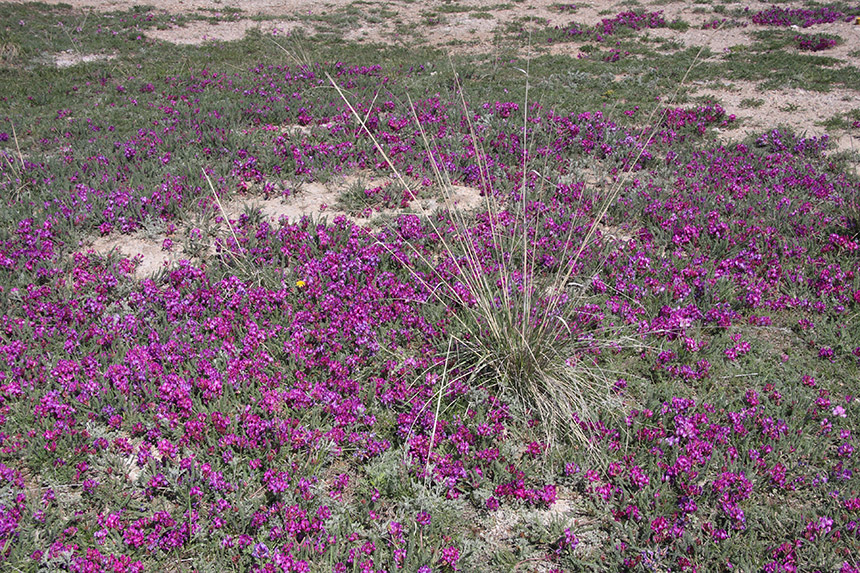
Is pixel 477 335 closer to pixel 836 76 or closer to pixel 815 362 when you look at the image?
pixel 815 362

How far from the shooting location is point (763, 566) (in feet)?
11.8

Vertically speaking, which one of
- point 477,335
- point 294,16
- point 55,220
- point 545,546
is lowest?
point 545,546

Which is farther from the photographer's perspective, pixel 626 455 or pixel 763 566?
pixel 626 455

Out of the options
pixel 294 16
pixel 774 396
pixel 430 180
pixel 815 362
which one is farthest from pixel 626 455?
pixel 294 16

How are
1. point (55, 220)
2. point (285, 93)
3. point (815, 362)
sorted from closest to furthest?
point (815, 362)
point (55, 220)
point (285, 93)

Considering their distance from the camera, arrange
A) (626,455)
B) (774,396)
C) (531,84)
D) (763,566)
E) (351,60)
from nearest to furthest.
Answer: (763,566) → (626,455) → (774,396) → (531,84) → (351,60)

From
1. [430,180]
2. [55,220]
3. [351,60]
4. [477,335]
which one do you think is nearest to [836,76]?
[430,180]

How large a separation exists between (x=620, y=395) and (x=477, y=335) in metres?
1.23

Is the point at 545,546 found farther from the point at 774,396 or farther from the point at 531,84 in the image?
the point at 531,84

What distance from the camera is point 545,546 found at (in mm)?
3854

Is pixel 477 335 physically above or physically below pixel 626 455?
above

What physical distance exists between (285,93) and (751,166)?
8.08 m

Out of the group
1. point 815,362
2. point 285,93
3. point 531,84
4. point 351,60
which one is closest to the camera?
point 815,362

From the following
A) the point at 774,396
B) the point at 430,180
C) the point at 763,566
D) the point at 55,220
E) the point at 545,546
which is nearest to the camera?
the point at 763,566
